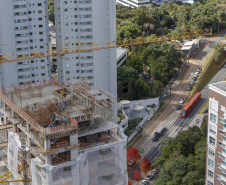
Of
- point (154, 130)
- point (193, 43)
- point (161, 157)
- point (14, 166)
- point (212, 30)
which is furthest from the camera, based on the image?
point (212, 30)

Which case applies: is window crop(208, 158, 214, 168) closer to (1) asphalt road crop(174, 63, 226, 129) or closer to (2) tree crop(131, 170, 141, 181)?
(2) tree crop(131, 170, 141, 181)

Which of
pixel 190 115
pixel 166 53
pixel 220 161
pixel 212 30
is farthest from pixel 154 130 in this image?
pixel 212 30

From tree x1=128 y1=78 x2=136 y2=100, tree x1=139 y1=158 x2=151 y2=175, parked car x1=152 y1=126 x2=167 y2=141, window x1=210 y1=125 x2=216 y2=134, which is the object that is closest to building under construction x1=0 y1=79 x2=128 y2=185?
window x1=210 y1=125 x2=216 y2=134

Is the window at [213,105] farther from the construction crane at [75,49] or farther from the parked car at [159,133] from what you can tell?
the parked car at [159,133]

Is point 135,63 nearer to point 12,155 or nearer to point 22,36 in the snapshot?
point 22,36

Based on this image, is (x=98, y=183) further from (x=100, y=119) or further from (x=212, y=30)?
(x=212, y=30)

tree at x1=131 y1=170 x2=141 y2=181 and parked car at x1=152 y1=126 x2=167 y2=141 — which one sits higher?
parked car at x1=152 y1=126 x2=167 y2=141

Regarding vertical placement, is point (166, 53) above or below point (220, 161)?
above
